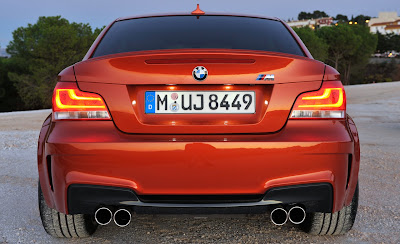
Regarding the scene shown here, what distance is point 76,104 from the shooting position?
8.98ft

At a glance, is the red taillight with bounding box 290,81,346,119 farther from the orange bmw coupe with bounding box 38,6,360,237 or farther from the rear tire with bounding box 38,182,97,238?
the rear tire with bounding box 38,182,97,238

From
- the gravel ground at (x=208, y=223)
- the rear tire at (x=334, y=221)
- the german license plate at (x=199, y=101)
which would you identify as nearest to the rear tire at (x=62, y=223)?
the gravel ground at (x=208, y=223)

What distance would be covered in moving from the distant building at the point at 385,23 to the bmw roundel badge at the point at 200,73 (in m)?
188

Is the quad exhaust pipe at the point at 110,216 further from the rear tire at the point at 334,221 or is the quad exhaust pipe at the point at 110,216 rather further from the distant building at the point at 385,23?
the distant building at the point at 385,23

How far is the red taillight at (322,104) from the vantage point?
273 cm

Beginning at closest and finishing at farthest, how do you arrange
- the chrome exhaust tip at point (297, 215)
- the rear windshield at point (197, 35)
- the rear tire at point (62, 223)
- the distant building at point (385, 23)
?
1. the chrome exhaust tip at point (297, 215)
2. the rear tire at point (62, 223)
3. the rear windshield at point (197, 35)
4. the distant building at point (385, 23)

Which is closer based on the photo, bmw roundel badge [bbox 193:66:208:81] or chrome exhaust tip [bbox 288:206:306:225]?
bmw roundel badge [bbox 193:66:208:81]

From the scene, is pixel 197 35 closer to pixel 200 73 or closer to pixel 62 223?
pixel 200 73

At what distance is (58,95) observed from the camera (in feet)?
9.11

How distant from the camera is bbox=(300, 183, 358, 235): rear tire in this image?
3.21m

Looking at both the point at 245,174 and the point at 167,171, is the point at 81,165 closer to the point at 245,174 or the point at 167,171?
the point at 167,171

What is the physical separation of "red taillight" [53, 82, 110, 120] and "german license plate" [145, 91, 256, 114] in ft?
0.98

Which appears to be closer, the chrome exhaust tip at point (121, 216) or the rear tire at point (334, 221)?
the chrome exhaust tip at point (121, 216)

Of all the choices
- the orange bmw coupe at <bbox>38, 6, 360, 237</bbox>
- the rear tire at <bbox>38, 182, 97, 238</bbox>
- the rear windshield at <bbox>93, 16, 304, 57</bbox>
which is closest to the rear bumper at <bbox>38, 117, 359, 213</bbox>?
the orange bmw coupe at <bbox>38, 6, 360, 237</bbox>
